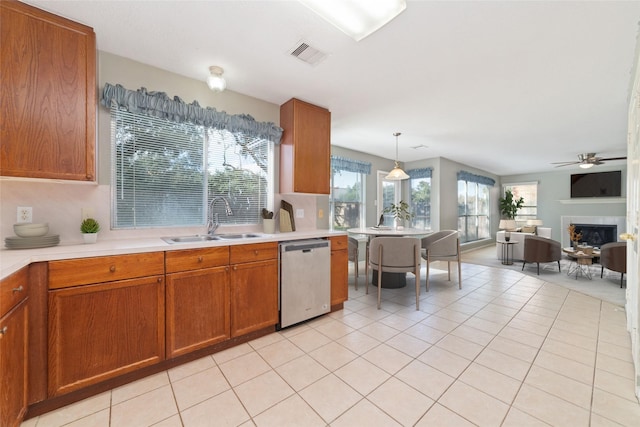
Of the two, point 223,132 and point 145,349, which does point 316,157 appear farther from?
point 145,349

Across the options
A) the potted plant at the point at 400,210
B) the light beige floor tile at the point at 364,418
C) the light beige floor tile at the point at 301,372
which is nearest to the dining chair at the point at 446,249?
the potted plant at the point at 400,210

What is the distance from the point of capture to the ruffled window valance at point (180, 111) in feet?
6.62

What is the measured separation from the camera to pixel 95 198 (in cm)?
201

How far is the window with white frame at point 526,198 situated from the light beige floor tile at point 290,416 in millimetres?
9209

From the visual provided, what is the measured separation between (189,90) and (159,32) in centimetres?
61

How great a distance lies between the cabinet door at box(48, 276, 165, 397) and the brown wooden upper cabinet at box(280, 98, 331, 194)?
1.63m

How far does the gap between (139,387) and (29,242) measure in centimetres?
115

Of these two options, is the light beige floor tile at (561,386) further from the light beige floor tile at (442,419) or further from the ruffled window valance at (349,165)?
the ruffled window valance at (349,165)

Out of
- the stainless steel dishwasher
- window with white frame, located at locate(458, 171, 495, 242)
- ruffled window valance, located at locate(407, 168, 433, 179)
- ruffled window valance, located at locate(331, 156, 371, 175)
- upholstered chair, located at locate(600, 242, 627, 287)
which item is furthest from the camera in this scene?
window with white frame, located at locate(458, 171, 495, 242)

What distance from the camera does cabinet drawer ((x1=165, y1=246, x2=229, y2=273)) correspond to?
184 centimetres

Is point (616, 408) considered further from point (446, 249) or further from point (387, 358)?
point (446, 249)

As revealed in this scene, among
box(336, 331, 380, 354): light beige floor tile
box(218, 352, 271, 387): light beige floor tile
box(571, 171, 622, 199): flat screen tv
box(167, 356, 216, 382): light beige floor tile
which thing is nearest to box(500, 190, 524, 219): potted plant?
box(571, 171, 622, 199): flat screen tv

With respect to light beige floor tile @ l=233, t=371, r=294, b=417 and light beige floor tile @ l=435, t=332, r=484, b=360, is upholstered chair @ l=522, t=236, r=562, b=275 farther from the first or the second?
light beige floor tile @ l=233, t=371, r=294, b=417

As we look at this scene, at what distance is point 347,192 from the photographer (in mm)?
5164
